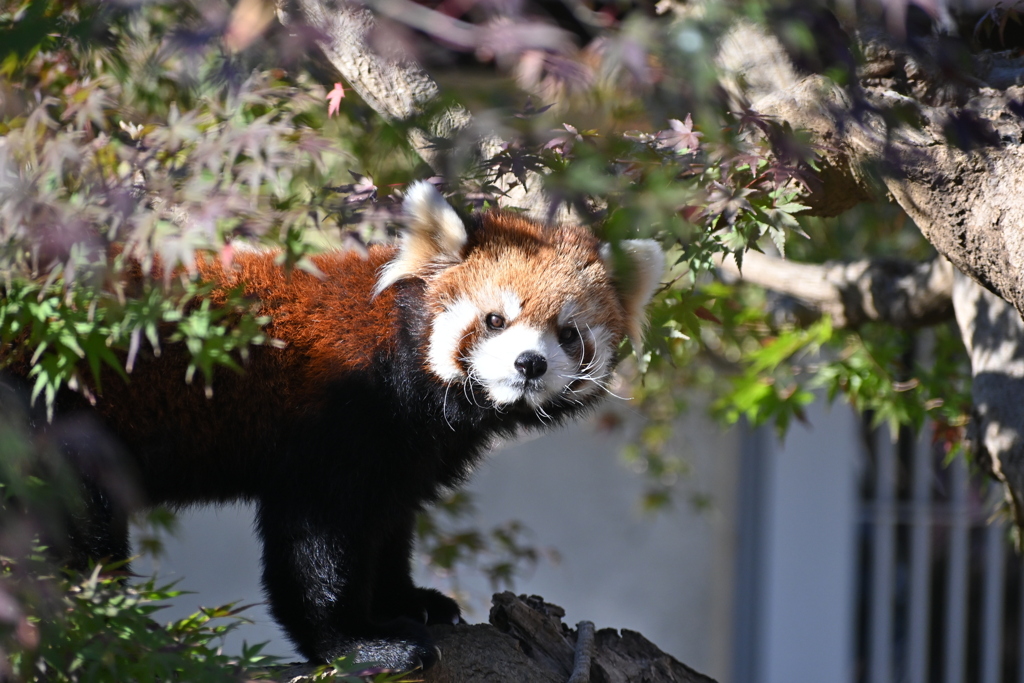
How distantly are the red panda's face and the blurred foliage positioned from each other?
12 cm

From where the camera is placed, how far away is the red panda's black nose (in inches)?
72.3

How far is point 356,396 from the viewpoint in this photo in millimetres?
1878

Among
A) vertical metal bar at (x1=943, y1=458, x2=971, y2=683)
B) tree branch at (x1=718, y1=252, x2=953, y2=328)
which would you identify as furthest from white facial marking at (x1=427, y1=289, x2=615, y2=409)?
vertical metal bar at (x1=943, y1=458, x2=971, y2=683)

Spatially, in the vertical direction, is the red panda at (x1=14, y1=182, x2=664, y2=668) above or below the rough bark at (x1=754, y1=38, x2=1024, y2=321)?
below

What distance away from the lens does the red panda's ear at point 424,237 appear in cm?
185

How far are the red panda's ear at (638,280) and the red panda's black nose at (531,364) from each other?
0.84ft

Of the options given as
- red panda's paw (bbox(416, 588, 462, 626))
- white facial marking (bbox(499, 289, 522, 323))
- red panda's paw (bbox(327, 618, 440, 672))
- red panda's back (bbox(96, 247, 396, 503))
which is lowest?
red panda's paw (bbox(327, 618, 440, 672))

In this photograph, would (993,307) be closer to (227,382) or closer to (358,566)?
(358,566)

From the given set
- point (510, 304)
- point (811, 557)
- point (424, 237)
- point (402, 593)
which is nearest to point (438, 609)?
point (402, 593)

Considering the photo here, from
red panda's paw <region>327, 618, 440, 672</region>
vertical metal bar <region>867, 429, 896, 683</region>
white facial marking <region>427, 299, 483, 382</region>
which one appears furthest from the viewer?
vertical metal bar <region>867, 429, 896, 683</region>

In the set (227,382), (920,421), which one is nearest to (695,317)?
(920,421)

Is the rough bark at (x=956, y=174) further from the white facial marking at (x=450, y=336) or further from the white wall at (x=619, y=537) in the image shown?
the white wall at (x=619, y=537)

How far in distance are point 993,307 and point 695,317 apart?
0.75 meters

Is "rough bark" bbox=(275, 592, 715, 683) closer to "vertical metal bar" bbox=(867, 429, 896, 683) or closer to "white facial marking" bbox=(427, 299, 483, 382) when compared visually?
"white facial marking" bbox=(427, 299, 483, 382)
